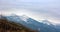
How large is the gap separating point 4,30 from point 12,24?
20.5 inches

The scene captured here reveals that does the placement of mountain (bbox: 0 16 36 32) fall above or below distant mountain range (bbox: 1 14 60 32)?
above

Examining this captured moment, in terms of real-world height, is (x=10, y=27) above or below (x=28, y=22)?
above

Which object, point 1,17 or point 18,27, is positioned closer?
point 18,27

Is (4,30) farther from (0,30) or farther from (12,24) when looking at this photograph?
(12,24)

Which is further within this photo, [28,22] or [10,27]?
[28,22]

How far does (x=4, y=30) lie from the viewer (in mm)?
5520

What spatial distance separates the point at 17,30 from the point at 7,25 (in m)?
0.41

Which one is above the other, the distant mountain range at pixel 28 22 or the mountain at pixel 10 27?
the mountain at pixel 10 27

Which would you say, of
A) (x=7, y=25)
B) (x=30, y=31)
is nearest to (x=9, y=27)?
(x=7, y=25)

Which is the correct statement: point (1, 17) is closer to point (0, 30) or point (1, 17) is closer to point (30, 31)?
point (0, 30)

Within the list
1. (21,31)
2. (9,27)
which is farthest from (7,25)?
(21,31)

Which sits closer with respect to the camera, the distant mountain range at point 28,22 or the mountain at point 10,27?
the mountain at point 10,27

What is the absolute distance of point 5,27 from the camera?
5.56 m

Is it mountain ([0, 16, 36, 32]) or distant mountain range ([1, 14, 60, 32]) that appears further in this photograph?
distant mountain range ([1, 14, 60, 32])
